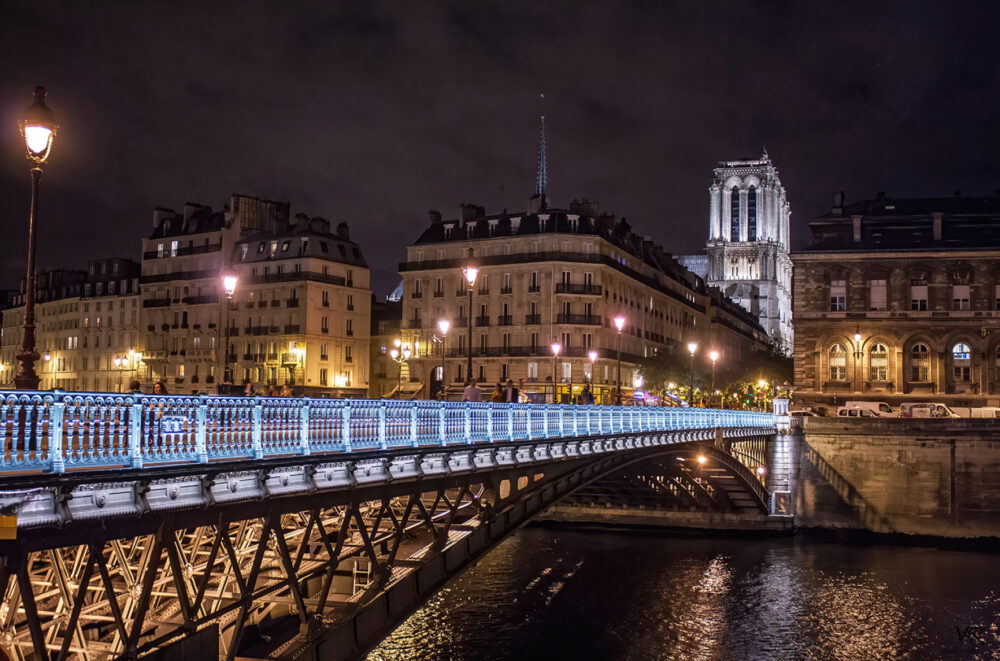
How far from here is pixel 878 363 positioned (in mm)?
73250

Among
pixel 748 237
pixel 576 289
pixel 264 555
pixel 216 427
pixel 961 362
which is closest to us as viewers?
pixel 216 427

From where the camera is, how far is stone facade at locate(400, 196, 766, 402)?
8219 cm

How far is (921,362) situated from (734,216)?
11213 centimetres

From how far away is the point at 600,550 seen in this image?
51281 mm

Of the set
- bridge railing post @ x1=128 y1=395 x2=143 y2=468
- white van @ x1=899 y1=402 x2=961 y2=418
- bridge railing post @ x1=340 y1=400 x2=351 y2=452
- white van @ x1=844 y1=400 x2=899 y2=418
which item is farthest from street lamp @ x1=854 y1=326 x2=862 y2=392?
bridge railing post @ x1=128 y1=395 x2=143 y2=468

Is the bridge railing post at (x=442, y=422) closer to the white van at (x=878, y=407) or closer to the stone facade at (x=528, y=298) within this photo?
the white van at (x=878, y=407)

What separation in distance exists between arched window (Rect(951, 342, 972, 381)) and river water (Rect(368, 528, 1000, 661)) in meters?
23.1

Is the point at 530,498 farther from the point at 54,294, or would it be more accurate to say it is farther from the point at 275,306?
the point at 54,294

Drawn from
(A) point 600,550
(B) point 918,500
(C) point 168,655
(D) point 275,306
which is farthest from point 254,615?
(D) point 275,306

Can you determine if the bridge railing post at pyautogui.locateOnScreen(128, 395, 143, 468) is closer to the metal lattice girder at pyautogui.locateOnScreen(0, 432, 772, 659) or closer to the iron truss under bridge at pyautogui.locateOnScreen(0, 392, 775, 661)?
the iron truss under bridge at pyautogui.locateOnScreen(0, 392, 775, 661)

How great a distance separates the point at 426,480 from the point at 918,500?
4390cm

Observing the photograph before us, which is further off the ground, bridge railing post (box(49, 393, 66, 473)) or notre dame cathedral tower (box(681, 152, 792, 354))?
notre dame cathedral tower (box(681, 152, 792, 354))

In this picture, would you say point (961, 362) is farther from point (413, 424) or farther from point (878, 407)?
point (413, 424)

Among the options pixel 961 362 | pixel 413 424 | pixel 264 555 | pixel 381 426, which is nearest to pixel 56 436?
pixel 381 426
